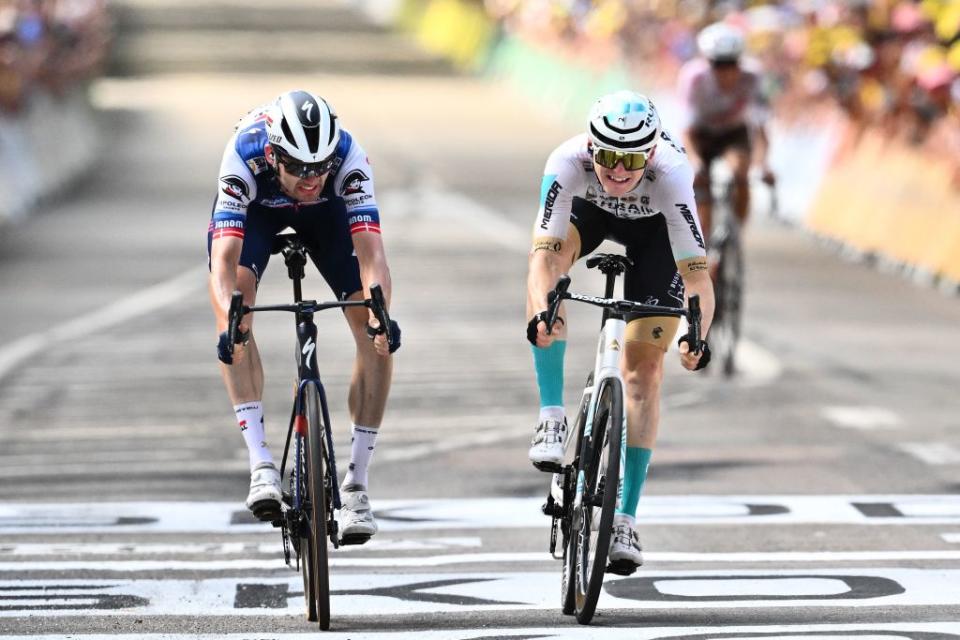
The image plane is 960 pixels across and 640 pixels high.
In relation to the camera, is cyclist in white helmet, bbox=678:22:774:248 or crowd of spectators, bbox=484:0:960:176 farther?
crowd of spectators, bbox=484:0:960:176

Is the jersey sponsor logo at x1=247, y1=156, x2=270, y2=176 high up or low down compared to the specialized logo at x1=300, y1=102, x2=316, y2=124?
down

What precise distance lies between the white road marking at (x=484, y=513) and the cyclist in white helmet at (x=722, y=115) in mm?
4270

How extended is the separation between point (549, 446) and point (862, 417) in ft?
16.5

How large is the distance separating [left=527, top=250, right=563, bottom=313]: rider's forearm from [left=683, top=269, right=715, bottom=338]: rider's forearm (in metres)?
0.50

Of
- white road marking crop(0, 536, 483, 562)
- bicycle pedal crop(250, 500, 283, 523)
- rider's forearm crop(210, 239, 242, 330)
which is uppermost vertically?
rider's forearm crop(210, 239, 242, 330)

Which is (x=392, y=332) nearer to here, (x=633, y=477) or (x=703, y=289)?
(x=633, y=477)

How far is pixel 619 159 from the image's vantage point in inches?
289

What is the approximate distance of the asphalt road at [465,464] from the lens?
7.64 meters

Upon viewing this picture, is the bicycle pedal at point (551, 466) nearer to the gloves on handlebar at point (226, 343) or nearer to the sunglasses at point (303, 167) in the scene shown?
the gloves on handlebar at point (226, 343)

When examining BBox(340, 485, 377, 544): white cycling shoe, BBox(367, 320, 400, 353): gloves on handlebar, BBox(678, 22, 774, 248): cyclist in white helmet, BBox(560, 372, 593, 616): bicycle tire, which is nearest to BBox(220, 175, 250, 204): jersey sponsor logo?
BBox(367, 320, 400, 353): gloves on handlebar

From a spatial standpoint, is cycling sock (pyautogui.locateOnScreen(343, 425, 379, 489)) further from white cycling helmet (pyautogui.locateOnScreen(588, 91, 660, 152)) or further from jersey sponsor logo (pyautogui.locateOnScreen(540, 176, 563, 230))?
white cycling helmet (pyautogui.locateOnScreen(588, 91, 660, 152))

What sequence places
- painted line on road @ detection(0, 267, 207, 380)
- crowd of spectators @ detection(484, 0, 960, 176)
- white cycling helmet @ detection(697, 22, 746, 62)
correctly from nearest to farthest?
white cycling helmet @ detection(697, 22, 746, 62) → painted line on road @ detection(0, 267, 207, 380) → crowd of spectators @ detection(484, 0, 960, 176)

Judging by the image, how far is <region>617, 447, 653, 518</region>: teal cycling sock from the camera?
24.4 feet

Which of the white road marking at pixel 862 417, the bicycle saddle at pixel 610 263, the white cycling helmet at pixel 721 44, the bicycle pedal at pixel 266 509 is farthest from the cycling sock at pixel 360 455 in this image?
the white cycling helmet at pixel 721 44
